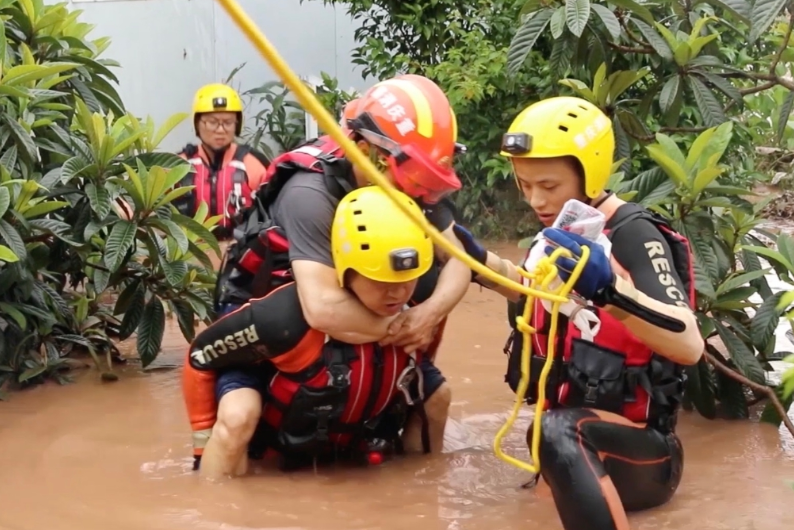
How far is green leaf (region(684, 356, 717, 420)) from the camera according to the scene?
14.5ft

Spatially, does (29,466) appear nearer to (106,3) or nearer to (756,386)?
(756,386)

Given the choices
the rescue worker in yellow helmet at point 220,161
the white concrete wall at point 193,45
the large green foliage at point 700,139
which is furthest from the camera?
the white concrete wall at point 193,45

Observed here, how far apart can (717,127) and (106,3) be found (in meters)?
7.06

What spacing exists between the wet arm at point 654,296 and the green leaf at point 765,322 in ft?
3.63

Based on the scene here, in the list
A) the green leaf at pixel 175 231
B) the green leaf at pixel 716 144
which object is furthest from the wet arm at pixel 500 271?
the green leaf at pixel 175 231

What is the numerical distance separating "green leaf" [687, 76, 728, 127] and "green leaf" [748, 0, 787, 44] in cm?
67

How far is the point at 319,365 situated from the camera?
368 centimetres

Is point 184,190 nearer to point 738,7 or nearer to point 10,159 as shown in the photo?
point 10,159

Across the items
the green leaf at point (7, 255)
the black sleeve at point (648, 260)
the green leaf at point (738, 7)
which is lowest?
the black sleeve at point (648, 260)

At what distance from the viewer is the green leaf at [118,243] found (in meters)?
4.73

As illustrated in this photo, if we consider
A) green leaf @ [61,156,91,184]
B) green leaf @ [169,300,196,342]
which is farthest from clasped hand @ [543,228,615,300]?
green leaf @ [169,300,196,342]

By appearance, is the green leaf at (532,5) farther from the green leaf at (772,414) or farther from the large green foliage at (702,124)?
the green leaf at (772,414)

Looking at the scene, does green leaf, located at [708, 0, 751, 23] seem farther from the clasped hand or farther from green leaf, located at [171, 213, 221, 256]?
green leaf, located at [171, 213, 221, 256]

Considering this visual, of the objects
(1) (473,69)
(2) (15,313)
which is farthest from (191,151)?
(2) (15,313)
